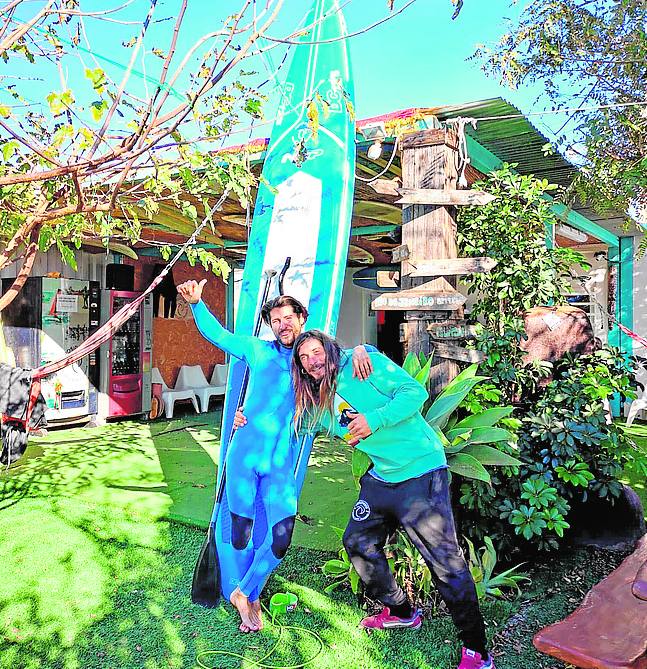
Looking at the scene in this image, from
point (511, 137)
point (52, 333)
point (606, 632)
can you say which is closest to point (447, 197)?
point (511, 137)

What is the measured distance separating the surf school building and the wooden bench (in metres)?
2.47

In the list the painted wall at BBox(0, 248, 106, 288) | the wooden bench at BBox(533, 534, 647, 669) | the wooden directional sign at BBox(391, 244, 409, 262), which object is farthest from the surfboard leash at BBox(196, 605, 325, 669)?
the painted wall at BBox(0, 248, 106, 288)

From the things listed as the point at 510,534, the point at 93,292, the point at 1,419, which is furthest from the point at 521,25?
the point at 93,292

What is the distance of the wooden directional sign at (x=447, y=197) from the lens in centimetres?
351

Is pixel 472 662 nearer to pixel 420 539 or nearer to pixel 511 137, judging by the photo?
pixel 420 539

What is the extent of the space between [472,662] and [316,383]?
4.36ft

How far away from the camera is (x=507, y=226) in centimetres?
350

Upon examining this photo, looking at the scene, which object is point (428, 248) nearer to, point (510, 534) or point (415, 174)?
point (415, 174)

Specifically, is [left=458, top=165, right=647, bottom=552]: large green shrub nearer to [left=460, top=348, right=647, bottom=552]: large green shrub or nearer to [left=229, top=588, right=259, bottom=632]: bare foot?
[left=460, top=348, right=647, bottom=552]: large green shrub

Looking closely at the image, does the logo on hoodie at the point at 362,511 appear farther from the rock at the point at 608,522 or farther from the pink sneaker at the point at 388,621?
the rock at the point at 608,522

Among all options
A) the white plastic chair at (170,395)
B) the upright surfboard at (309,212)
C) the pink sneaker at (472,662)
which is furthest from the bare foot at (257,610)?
the white plastic chair at (170,395)

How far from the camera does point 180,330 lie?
1027cm

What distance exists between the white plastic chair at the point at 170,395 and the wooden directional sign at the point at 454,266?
6.71 meters

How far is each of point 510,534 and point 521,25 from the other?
176 inches
